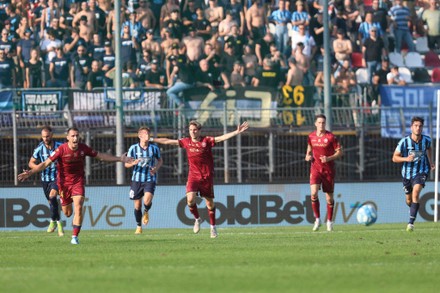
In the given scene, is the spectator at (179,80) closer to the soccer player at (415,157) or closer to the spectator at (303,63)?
the spectator at (303,63)

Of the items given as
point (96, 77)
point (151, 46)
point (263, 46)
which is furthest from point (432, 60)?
point (96, 77)

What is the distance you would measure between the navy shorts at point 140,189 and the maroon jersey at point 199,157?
3.03 m

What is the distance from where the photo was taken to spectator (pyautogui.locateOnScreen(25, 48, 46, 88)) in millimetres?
31719

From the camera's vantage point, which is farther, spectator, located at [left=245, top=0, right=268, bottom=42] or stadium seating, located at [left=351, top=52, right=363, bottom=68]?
stadium seating, located at [left=351, top=52, right=363, bottom=68]

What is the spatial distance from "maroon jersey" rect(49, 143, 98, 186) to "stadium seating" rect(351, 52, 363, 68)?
50.5ft

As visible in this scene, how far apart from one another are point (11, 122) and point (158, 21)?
6404 millimetres

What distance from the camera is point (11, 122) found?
95.0ft

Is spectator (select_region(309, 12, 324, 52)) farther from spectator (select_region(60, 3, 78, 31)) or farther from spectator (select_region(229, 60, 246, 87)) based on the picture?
spectator (select_region(60, 3, 78, 31))

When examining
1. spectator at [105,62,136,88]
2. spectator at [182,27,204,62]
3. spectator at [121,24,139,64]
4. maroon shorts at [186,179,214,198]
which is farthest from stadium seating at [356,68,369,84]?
maroon shorts at [186,179,214,198]

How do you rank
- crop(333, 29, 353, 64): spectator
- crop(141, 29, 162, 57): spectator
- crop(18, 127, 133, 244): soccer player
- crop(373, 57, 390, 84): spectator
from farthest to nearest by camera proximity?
crop(333, 29, 353, 64): spectator
crop(373, 57, 390, 84): spectator
crop(141, 29, 162, 57): spectator
crop(18, 127, 133, 244): soccer player

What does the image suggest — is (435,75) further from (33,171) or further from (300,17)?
(33,171)

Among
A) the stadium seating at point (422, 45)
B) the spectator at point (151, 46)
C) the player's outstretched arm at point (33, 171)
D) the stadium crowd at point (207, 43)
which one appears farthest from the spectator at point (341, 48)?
the player's outstretched arm at point (33, 171)

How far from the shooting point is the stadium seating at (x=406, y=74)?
110ft

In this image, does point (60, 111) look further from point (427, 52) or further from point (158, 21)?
point (427, 52)
